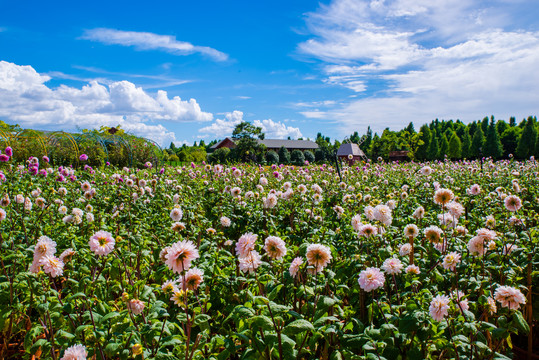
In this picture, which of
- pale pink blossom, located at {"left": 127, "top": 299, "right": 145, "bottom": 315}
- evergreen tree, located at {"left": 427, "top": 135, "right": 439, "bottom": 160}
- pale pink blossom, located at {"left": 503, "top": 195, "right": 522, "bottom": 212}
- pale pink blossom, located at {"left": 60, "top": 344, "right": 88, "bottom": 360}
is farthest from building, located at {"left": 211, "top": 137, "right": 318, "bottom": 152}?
pale pink blossom, located at {"left": 60, "top": 344, "right": 88, "bottom": 360}

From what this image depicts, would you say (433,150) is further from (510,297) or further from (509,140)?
(510,297)

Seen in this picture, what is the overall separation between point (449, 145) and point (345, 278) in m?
60.5

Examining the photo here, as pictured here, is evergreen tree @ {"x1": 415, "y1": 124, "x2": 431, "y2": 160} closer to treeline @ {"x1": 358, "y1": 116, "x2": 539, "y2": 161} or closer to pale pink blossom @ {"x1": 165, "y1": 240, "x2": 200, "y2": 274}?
treeline @ {"x1": 358, "y1": 116, "x2": 539, "y2": 161}

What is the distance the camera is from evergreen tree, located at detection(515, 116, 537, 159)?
41688mm

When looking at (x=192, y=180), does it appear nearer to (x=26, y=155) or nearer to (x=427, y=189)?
(x=427, y=189)

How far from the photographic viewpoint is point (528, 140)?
42.2m

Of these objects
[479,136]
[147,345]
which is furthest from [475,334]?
[479,136]

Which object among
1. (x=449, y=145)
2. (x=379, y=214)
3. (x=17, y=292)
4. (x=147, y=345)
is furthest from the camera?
(x=449, y=145)

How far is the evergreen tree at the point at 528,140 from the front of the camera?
137 ft

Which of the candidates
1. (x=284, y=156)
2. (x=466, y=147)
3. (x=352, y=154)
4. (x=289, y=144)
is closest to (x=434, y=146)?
(x=466, y=147)

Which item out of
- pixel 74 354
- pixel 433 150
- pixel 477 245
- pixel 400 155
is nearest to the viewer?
pixel 74 354

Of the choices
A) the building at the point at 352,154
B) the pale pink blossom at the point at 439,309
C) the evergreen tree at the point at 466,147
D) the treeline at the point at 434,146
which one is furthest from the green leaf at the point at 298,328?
the evergreen tree at the point at 466,147

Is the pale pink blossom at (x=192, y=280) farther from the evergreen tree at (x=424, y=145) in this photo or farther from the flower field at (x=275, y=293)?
the evergreen tree at (x=424, y=145)

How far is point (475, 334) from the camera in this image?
1.58 metres
